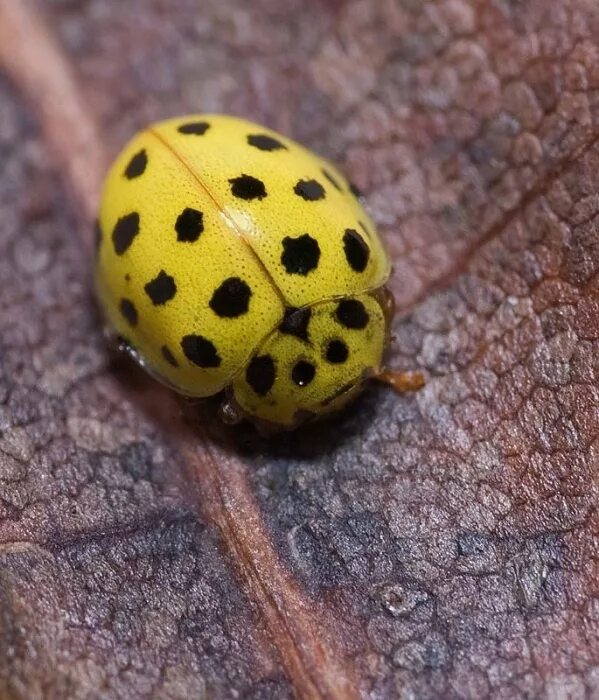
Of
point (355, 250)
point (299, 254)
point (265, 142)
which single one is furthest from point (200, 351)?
point (265, 142)

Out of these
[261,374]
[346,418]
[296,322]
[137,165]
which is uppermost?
[137,165]

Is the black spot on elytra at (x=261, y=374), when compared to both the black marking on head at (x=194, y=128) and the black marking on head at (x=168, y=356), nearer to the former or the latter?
the black marking on head at (x=168, y=356)

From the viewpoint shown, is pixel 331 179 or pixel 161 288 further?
pixel 331 179

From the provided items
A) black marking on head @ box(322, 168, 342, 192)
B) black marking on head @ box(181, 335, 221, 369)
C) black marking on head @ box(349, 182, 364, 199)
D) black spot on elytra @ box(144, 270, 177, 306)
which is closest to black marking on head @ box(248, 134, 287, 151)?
black marking on head @ box(322, 168, 342, 192)

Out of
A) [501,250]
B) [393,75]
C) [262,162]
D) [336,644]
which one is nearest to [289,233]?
[262,162]

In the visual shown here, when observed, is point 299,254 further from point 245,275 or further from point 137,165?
point 137,165

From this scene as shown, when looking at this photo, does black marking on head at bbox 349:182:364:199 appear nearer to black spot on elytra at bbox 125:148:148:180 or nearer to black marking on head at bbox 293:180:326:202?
black marking on head at bbox 293:180:326:202
